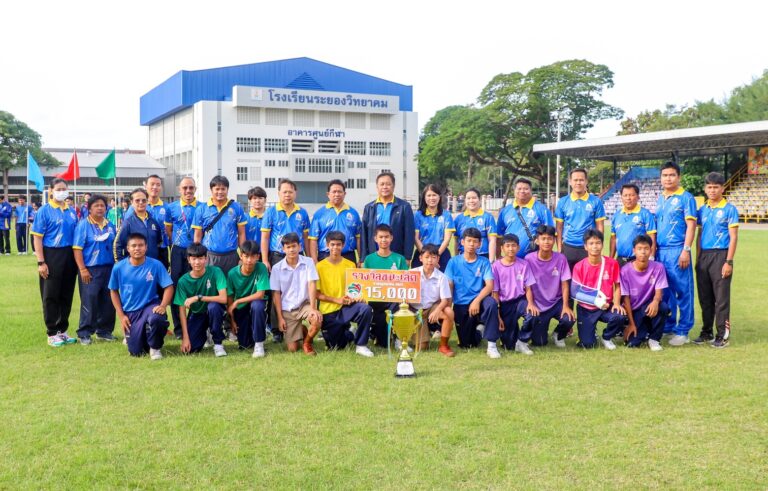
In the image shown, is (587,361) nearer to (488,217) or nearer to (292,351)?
(488,217)

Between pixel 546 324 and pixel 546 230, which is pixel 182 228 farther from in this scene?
pixel 546 324

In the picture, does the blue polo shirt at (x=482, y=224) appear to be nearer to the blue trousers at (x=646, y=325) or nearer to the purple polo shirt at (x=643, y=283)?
the purple polo shirt at (x=643, y=283)

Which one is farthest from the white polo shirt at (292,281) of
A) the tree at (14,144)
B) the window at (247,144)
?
the tree at (14,144)

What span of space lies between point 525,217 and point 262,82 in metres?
60.5

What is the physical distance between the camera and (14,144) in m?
57.5

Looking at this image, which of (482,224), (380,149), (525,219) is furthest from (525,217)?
(380,149)

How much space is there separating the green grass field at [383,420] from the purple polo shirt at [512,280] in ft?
2.05

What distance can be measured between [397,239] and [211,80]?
194 feet

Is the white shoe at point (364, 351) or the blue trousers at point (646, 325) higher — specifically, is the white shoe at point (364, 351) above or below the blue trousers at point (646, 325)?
below

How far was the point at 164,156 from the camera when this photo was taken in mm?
69062

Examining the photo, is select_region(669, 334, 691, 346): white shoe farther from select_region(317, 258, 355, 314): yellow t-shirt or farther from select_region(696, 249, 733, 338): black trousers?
select_region(317, 258, 355, 314): yellow t-shirt

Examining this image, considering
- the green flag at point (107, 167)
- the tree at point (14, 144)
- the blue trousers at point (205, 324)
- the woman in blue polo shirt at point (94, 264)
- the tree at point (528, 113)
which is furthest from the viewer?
the tree at point (14, 144)

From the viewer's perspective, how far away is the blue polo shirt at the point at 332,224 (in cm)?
729

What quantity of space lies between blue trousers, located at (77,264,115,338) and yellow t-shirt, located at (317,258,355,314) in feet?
7.38
